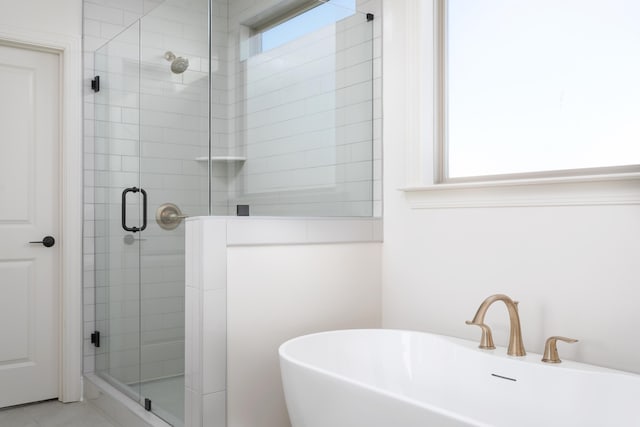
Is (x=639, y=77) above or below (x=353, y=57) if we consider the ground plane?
below

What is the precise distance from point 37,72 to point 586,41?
295 cm

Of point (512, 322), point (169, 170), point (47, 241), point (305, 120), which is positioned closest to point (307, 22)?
point (305, 120)

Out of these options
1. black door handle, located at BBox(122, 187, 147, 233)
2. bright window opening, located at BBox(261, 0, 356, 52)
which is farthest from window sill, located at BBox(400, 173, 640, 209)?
black door handle, located at BBox(122, 187, 147, 233)

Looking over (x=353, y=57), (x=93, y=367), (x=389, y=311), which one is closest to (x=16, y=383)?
(x=93, y=367)

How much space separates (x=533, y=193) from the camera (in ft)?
7.09

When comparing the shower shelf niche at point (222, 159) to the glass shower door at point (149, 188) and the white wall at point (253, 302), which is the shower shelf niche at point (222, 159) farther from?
the white wall at point (253, 302)

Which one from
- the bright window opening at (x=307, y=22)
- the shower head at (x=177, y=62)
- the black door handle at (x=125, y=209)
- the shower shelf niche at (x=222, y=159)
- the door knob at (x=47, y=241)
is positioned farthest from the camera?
the door knob at (x=47, y=241)

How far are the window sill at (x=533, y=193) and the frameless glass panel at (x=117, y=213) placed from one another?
1448mm

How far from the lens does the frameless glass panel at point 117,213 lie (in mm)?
2881

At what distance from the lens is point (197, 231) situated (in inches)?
85.4

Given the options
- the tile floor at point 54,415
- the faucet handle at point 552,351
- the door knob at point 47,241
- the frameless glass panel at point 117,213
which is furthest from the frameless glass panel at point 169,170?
the faucet handle at point 552,351

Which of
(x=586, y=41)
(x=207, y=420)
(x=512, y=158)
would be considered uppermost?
(x=586, y=41)

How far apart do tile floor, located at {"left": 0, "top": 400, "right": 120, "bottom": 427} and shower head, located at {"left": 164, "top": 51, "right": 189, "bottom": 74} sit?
1.83 meters

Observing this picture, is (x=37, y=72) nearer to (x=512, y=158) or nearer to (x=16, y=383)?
(x=16, y=383)
